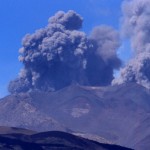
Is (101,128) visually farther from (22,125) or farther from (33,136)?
(33,136)

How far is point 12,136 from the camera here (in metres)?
102

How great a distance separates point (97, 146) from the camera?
100 metres

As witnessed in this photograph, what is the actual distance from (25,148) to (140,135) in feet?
321

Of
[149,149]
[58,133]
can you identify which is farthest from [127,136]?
[58,133]

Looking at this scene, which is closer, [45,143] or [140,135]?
[45,143]

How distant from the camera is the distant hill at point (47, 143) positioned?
3661 inches

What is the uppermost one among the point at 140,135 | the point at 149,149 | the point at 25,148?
the point at 140,135

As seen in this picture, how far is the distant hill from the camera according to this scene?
93.0m

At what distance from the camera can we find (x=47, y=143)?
9688 centimetres

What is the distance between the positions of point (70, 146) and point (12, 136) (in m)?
12.4

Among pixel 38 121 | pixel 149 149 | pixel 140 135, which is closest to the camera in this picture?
pixel 149 149

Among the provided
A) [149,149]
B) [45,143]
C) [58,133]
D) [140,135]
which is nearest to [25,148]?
[45,143]

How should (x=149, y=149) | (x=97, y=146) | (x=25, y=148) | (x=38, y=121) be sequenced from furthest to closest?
1. (x=38, y=121)
2. (x=149, y=149)
3. (x=97, y=146)
4. (x=25, y=148)

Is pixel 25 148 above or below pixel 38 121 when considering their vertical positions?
below
